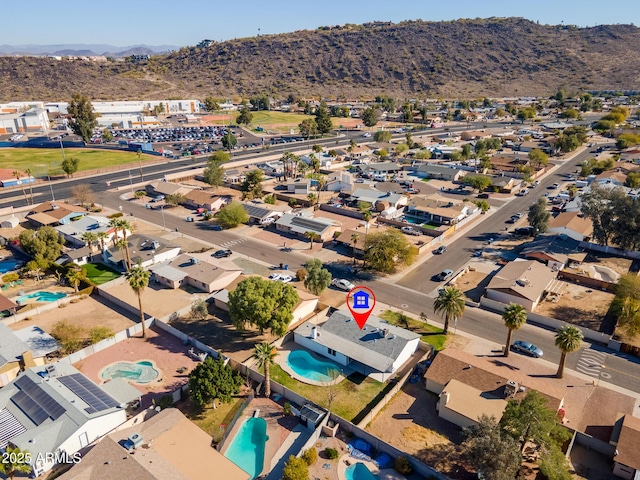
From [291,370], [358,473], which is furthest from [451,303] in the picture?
[358,473]

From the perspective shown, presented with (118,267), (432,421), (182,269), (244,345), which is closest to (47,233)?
(118,267)

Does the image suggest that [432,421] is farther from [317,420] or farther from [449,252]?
[449,252]

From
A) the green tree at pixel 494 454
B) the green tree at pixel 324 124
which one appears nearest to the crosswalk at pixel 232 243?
the green tree at pixel 494 454

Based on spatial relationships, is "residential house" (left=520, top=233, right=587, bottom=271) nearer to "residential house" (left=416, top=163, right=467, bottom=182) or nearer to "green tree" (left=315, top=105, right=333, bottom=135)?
"residential house" (left=416, top=163, right=467, bottom=182)

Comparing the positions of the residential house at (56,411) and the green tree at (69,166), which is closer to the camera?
the residential house at (56,411)

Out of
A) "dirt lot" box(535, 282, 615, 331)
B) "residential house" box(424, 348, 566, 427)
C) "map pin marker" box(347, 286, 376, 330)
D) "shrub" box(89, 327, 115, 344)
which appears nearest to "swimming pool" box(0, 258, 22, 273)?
"shrub" box(89, 327, 115, 344)

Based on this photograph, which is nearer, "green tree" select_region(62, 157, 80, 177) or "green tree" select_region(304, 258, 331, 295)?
"green tree" select_region(304, 258, 331, 295)

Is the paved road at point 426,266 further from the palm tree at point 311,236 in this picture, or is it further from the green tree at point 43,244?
the green tree at point 43,244
